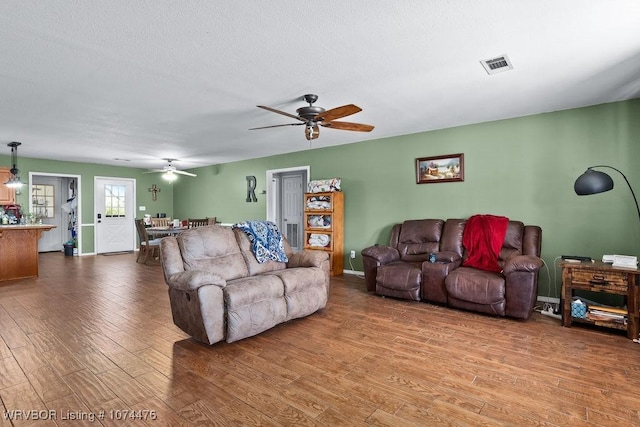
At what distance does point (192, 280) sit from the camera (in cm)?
271

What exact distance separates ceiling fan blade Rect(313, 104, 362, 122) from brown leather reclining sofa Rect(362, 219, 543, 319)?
204 cm

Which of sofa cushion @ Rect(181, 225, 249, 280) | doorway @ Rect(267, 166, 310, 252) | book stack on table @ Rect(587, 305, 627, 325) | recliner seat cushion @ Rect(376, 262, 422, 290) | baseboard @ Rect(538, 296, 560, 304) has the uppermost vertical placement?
doorway @ Rect(267, 166, 310, 252)

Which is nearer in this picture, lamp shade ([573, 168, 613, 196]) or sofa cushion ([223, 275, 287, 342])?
sofa cushion ([223, 275, 287, 342])

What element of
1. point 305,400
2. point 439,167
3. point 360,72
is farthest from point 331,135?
point 305,400

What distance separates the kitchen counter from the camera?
5480mm

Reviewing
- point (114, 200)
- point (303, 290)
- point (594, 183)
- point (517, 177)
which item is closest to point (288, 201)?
point (303, 290)

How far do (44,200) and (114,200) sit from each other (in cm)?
196

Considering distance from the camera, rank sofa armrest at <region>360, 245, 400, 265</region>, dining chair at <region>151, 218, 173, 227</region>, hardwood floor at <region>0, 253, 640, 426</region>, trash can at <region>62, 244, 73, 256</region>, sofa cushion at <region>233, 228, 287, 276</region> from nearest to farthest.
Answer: hardwood floor at <region>0, 253, 640, 426</region> → sofa cushion at <region>233, 228, 287, 276</region> → sofa armrest at <region>360, 245, 400, 265</region> → dining chair at <region>151, 218, 173, 227</region> → trash can at <region>62, 244, 73, 256</region>

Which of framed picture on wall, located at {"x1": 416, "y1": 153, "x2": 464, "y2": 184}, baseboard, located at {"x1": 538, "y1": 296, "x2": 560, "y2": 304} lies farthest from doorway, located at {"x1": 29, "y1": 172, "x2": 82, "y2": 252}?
baseboard, located at {"x1": 538, "y1": 296, "x2": 560, "y2": 304}

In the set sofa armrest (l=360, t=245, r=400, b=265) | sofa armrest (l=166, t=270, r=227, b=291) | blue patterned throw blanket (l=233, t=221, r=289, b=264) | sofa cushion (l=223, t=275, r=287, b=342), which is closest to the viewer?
sofa armrest (l=166, t=270, r=227, b=291)

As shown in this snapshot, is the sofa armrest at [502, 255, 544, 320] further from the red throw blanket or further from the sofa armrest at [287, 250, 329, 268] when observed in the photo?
the sofa armrest at [287, 250, 329, 268]

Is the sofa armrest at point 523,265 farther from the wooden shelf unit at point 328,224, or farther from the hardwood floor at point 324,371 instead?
the wooden shelf unit at point 328,224

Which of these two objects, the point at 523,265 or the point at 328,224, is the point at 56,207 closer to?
the point at 328,224

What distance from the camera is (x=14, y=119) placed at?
435 cm
